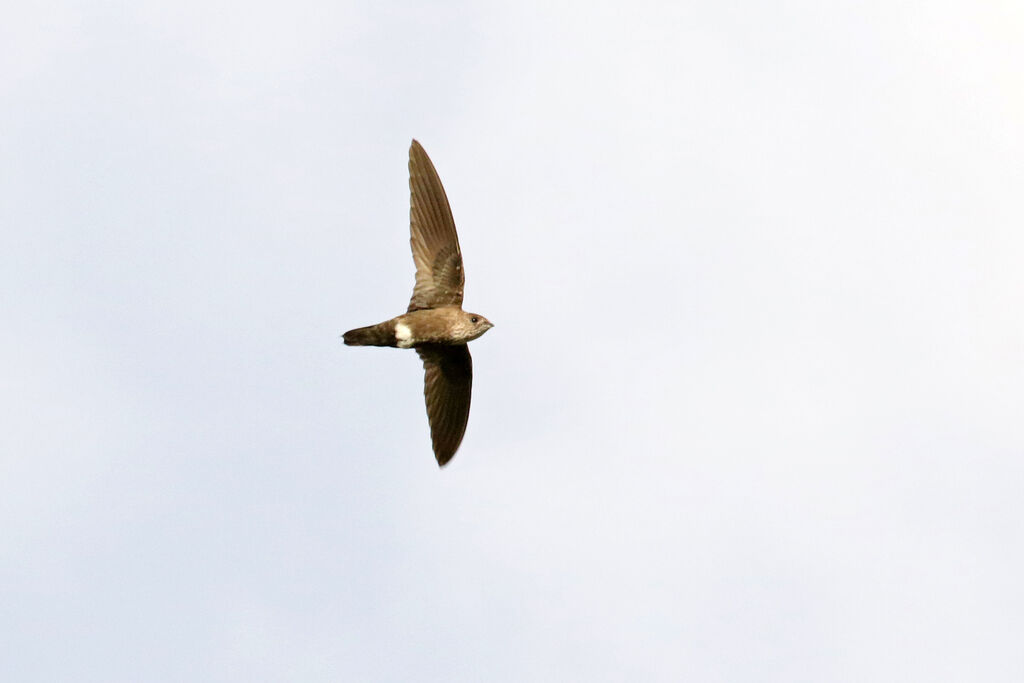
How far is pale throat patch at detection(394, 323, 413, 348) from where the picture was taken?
21172 mm

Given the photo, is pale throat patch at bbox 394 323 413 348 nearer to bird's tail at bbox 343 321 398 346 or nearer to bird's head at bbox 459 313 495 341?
bird's tail at bbox 343 321 398 346

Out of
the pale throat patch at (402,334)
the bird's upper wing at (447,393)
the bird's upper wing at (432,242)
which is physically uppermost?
the bird's upper wing at (432,242)

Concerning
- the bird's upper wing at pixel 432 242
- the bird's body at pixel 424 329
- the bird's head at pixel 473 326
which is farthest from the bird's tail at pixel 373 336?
the bird's head at pixel 473 326

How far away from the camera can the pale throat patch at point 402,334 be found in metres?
21.2

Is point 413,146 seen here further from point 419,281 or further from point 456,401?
point 456,401

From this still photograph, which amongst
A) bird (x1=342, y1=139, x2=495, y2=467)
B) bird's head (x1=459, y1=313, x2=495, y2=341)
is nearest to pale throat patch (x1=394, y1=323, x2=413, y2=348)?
bird (x1=342, y1=139, x2=495, y2=467)

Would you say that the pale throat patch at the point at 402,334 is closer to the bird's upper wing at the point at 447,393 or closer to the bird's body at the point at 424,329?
the bird's body at the point at 424,329

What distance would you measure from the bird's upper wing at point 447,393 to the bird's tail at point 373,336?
3.42 feet

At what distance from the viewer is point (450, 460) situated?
2236 centimetres

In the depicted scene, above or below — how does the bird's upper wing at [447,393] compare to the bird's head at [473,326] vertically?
below

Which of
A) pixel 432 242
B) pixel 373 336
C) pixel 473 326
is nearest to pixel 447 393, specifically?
pixel 473 326

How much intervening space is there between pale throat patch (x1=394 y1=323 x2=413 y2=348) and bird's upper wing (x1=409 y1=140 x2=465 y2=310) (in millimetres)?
400

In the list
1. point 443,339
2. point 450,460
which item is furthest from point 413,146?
point 450,460

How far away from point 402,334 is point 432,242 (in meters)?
1.33
